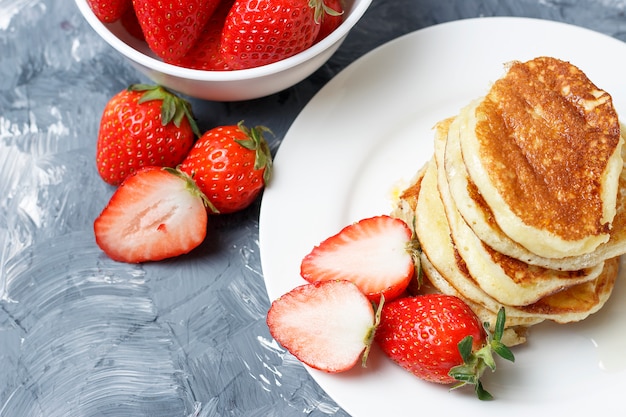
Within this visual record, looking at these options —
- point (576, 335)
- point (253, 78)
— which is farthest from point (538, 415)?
point (253, 78)

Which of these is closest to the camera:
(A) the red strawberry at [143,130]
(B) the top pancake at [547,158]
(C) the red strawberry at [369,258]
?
(B) the top pancake at [547,158]

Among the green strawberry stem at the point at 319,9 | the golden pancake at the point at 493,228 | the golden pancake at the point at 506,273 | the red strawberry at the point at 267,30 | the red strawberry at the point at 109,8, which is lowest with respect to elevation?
the golden pancake at the point at 506,273

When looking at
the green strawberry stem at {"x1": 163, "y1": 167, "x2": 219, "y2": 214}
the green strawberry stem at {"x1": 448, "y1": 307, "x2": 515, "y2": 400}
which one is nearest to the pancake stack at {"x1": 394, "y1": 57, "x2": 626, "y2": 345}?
the green strawberry stem at {"x1": 448, "y1": 307, "x2": 515, "y2": 400}

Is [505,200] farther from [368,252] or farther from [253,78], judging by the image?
[253,78]

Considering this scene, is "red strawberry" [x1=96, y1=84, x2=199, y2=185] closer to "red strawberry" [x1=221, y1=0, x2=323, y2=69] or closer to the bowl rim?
the bowl rim

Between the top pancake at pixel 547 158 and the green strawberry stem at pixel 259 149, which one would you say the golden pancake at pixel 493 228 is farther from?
the green strawberry stem at pixel 259 149

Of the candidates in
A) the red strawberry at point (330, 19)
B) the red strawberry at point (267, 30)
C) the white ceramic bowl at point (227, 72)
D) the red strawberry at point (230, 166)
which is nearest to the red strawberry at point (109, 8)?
the white ceramic bowl at point (227, 72)
